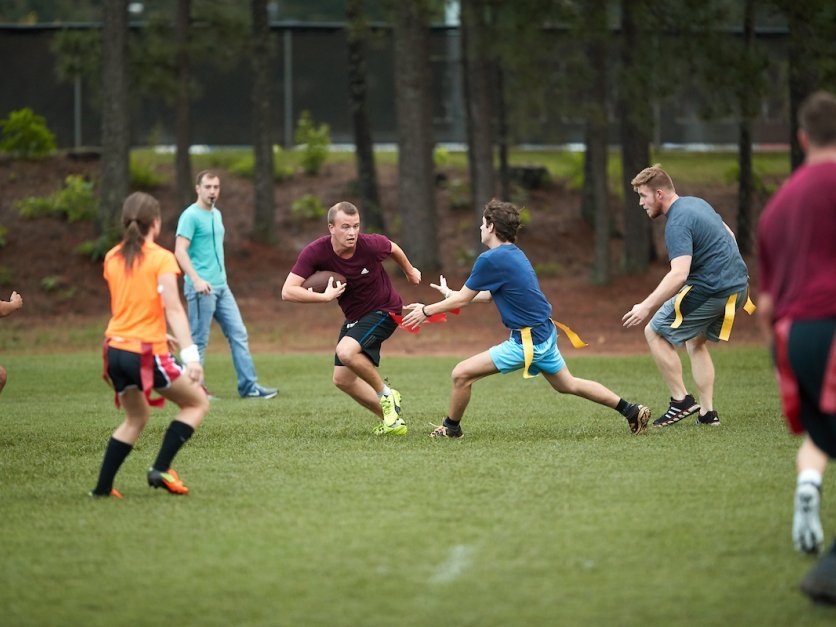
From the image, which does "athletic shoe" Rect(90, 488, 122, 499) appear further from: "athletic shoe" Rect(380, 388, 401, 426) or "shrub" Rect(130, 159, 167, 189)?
"shrub" Rect(130, 159, 167, 189)

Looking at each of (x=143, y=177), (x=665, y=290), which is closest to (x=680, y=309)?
(x=665, y=290)

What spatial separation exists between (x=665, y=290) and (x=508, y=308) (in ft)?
4.09

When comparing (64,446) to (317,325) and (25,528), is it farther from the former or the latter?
(317,325)

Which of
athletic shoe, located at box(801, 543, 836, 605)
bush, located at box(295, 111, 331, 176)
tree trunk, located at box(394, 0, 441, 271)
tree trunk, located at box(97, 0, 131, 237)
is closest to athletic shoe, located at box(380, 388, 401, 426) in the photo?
athletic shoe, located at box(801, 543, 836, 605)

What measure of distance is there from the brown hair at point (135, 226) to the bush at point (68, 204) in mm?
20434

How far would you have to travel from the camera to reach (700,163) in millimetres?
32500

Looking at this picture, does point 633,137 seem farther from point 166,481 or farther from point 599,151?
point 166,481

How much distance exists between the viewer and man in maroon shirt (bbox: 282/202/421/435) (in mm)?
9570

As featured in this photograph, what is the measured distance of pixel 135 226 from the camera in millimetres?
6902

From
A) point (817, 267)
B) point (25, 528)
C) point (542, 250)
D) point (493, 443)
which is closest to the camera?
point (817, 267)

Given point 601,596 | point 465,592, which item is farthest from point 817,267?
point 465,592

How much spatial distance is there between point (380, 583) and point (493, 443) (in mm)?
4007

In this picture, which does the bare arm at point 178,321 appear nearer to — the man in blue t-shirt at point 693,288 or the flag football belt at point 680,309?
the man in blue t-shirt at point 693,288

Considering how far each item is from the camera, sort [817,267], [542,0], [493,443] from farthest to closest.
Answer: [542,0] < [493,443] < [817,267]
